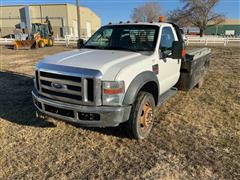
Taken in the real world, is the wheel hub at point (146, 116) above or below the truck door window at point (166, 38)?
below

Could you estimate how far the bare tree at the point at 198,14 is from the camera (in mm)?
46188

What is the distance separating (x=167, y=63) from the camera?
14.9ft

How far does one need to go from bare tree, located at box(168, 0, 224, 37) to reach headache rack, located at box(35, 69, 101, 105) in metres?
46.8

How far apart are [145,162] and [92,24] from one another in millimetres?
68873

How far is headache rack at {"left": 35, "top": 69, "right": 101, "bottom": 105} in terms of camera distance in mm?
3174

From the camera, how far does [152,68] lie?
13.0 ft

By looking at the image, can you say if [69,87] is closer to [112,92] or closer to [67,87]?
[67,87]

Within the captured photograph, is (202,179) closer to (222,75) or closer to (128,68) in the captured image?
(128,68)

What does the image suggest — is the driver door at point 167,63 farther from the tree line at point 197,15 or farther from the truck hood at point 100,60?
A: the tree line at point 197,15

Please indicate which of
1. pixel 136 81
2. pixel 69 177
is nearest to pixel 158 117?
pixel 136 81

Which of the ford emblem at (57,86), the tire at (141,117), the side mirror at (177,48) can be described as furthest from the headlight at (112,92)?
the side mirror at (177,48)

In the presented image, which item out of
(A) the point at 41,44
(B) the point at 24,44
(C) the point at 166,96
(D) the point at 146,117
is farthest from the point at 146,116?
(A) the point at 41,44

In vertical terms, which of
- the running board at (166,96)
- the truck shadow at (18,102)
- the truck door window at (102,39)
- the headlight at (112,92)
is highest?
the truck door window at (102,39)

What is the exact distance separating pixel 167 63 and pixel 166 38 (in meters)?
0.53
